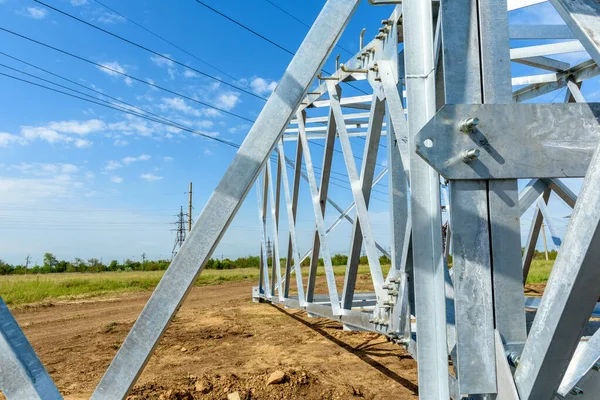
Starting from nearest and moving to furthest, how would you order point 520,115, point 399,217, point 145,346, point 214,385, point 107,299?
point 520,115 < point 145,346 < point 399,217 < point 214,385 < point 107,299

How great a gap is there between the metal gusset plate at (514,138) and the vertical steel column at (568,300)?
10.7 inches

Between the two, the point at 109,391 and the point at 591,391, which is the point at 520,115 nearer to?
the point at 591,391

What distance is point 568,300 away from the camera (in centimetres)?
112

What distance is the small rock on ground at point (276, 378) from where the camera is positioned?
4793mm

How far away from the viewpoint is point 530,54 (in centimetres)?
603

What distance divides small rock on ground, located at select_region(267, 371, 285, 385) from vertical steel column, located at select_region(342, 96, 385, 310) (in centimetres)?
120

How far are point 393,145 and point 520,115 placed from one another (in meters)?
2.29

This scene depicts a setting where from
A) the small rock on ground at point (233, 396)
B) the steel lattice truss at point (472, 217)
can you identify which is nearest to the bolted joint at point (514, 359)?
the steel lattice truss at point (472, 217)

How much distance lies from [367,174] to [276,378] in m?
2.80

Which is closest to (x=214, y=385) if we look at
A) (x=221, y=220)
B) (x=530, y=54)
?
(x=221, y=220)

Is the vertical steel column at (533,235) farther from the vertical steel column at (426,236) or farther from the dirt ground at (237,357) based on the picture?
the vertical steel column at (426,236)

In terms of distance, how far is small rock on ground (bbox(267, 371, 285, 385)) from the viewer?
189 inches

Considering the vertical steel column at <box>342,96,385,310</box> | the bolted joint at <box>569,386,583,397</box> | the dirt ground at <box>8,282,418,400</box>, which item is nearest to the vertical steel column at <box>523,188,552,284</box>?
the dirt ground at <box>8,282,418,400</box>

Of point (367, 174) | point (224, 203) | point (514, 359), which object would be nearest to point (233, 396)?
point (367, 174)
